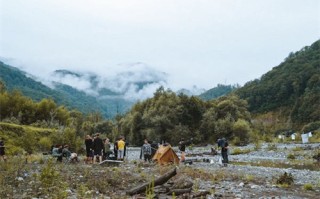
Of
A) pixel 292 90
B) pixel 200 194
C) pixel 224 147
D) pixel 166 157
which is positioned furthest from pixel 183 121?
pixel 292 90

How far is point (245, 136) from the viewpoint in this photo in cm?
7719

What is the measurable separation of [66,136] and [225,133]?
137ft

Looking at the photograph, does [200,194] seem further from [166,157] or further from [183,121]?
[183,121]

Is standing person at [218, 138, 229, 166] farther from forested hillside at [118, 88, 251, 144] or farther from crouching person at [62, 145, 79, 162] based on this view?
forested hillside at [118, 88, 251, 144]

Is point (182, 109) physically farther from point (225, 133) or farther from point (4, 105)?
point (4, 105)

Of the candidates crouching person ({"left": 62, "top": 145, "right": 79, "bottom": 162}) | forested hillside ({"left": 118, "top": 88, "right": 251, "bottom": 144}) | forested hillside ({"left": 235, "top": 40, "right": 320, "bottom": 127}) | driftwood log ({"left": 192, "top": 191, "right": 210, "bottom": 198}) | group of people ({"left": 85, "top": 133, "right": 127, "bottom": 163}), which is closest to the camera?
driftwood log ({"left": 192, "top": 191, "right": 210, "bottom": 198})

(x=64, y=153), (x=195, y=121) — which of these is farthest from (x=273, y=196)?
(x=195, y=121)

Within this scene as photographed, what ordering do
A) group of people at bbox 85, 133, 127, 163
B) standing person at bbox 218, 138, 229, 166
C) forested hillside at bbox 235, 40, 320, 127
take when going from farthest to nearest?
forested hillside at bbox 235, 40, 320, 127 < standing person at bbox 218, 138, 229, 166 < group of people at bbox 85, 133, 127, 163

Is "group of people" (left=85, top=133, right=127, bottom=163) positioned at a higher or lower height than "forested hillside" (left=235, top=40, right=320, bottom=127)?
lower

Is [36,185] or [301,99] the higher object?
[301,99]

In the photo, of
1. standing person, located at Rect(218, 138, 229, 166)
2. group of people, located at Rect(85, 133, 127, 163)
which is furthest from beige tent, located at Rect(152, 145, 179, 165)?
standing person, located at Rect(218, 138, 229, 166)

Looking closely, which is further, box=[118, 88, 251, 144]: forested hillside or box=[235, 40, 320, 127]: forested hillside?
box=[235, 40, 320, 127]: forested hillside

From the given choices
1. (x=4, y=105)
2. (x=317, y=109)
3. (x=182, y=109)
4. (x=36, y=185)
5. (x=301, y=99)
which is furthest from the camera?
(x=301, y=99)

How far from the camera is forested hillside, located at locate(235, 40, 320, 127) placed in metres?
146
